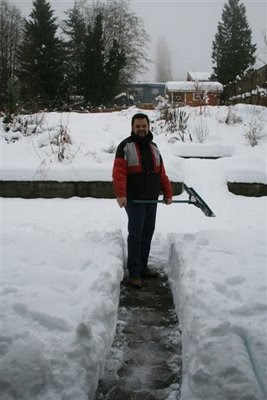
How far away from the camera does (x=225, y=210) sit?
6211mm

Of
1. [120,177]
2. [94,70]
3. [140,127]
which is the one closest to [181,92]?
[94,70]

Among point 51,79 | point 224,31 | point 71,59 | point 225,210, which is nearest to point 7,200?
point 225,210

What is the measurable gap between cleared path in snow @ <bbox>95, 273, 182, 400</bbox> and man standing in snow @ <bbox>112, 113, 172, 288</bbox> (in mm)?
388

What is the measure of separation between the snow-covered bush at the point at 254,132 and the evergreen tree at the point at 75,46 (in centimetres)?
1685

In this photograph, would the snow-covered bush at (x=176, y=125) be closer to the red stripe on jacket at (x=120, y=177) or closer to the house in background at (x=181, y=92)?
the house in background at (x=181, y=92)

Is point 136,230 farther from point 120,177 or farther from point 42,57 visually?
point 42,57

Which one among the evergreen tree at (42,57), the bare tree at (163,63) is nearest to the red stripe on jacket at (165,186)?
the evergreen tree at (42,57)

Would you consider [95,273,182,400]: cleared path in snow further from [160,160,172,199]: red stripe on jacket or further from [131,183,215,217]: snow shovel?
[160,160,172,199]: red stripe on jacket

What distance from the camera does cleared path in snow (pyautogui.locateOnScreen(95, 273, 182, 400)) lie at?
2207mm

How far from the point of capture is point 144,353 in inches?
102

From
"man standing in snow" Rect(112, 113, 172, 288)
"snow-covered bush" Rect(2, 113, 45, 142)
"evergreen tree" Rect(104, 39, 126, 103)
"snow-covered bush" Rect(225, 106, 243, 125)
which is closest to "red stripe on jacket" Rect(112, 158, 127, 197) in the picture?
"man standing in snow" Rect(112, 113, 172, 288)

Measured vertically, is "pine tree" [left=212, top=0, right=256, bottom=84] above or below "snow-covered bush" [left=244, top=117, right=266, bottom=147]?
above

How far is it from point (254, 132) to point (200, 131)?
1.31 metres

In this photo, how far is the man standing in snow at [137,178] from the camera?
358 cm
